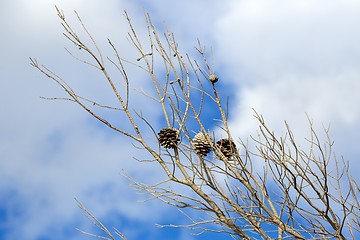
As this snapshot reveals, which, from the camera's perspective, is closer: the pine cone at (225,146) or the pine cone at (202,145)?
the pine cone at (225,146)

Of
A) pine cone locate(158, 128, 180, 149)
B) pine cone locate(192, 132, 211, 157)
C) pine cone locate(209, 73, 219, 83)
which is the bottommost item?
pine cone locate(158, 128, 180, 149)

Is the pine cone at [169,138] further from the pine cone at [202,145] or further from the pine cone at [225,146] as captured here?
the pine cone at [225,146]

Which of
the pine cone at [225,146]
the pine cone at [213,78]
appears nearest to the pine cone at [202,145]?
the pine cone at [225,146]

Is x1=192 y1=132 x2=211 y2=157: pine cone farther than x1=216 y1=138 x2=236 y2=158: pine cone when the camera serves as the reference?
Yes

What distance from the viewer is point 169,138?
3695 mm

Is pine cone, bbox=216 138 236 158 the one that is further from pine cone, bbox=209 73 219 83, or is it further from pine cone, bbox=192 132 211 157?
pine cone, bbox=209 73 219 83

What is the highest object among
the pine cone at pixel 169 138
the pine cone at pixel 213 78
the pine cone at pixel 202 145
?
the pine cone at pixel 213 78

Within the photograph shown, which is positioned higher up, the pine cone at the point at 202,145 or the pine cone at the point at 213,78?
the pine cone at the point at 213,78

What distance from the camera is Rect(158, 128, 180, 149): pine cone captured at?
369 cm

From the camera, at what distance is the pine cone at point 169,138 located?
3693 millimetres

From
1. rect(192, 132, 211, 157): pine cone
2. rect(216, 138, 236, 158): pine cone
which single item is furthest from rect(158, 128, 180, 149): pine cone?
rect(216, 138, 236, 158): pine cone

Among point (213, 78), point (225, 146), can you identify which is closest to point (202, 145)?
point (225, 146)

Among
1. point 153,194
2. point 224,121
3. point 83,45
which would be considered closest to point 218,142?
point 224,121

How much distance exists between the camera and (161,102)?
3760 mm
